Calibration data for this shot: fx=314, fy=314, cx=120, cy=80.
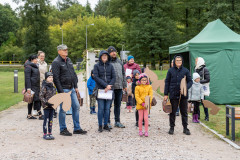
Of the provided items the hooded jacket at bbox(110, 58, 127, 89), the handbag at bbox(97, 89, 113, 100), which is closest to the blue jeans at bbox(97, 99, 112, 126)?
the handbag at bbox(97, 89, 113, 100)

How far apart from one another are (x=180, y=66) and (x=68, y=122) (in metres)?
3.28

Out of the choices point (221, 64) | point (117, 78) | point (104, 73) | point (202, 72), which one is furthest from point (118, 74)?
point (221, 64)

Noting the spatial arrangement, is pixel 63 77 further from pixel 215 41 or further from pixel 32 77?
pixel 215 41

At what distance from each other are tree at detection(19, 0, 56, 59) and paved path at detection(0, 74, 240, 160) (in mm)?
49826

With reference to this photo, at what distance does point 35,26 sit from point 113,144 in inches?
2063

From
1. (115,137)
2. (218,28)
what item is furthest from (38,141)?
(218,28)

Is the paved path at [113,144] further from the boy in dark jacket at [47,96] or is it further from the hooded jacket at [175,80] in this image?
the hooded jacket at [175,80]

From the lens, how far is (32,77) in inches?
334

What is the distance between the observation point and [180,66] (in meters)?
7.02

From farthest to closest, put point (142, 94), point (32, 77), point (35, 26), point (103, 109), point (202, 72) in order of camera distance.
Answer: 1. point (35, 26)
2. point (202, 72)
3. point (32, 77)
4. point (103, 109)
5. point (142, 94)

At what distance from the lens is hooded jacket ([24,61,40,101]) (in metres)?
8.33

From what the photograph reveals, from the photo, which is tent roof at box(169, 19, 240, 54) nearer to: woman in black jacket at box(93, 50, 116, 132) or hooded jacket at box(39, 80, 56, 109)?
woman in black jacket at box(93, 50, 116, 132)

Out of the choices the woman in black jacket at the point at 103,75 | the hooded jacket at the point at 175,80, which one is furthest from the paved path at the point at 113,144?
the hooded jacket at the point at 175,80

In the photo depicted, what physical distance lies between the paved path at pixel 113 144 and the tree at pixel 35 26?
49.8 meters
